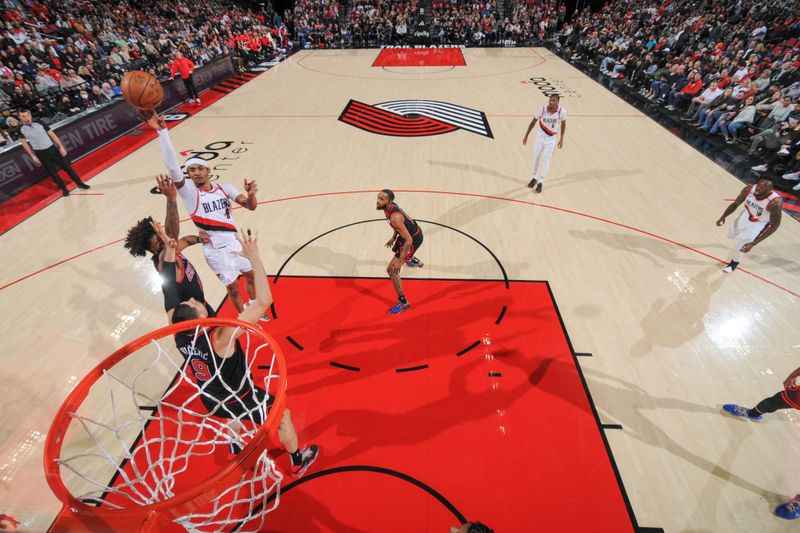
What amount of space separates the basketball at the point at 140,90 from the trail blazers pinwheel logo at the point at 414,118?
22.1ft

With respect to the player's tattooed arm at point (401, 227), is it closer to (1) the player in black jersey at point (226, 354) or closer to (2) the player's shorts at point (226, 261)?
(2) the player's shorts at point (226, 261)

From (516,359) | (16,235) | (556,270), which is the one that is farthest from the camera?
(16,235)

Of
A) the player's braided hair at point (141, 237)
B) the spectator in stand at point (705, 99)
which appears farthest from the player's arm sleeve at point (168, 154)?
the spectator in stand at point (705, 99)

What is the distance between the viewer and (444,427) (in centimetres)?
384

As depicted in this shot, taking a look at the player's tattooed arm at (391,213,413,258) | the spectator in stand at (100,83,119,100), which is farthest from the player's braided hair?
the spectator in stand at (100,83,119,100)

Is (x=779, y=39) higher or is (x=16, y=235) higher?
(x=779, y=39)

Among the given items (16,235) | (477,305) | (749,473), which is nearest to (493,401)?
(477,305)

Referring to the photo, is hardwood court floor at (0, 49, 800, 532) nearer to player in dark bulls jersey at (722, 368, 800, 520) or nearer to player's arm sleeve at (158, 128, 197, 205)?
player in dark bulls jersey at (722, 368, 800, 520)

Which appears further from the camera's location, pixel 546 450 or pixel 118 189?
pixel 118 189

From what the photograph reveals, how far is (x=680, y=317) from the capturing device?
5070 millimetres

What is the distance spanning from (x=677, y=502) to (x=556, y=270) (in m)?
3.16

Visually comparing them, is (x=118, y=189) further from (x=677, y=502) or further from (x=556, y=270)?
(x=677, y=502)

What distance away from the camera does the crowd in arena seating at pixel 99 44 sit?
10.6 m

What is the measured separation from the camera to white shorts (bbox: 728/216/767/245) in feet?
17.3
